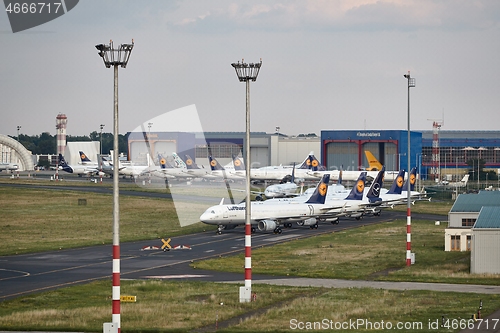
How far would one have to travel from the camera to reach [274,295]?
52062 millimetres

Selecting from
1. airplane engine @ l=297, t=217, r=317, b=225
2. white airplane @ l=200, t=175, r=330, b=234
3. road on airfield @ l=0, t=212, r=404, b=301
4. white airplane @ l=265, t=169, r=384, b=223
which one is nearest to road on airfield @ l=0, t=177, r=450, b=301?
road on airfield @ l=0, t=212, r=404, b=301

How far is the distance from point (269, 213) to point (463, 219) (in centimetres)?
2561

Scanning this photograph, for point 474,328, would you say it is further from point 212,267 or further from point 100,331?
point 212,267

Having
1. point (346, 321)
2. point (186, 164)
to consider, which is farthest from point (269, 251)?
point (186, 164)

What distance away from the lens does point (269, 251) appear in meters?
80.8

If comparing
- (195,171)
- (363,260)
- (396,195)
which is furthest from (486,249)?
(195,171)

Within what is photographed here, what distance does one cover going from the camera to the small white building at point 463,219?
265 feet

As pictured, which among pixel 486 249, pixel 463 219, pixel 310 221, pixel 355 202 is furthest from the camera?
pixel 355 202

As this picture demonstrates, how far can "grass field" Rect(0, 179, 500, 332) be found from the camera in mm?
43156

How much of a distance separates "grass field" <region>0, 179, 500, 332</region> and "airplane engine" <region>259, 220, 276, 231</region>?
6.70 meters

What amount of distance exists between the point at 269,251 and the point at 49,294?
103 feet

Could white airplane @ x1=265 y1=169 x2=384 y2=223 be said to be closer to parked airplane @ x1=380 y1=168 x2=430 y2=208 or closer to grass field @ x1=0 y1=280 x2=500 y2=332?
parked airplane @ x1=380 y1=168 x2=430 y2=208

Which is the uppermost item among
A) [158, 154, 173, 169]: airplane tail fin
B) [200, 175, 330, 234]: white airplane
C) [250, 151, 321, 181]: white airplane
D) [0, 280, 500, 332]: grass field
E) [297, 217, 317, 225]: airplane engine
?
[158, 154, 173, 169]: airplane tail fin

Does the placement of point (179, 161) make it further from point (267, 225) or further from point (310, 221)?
point (267, 225)
